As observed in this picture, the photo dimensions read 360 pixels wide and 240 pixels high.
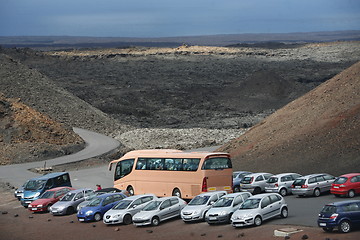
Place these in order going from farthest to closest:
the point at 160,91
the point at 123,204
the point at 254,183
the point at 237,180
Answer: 1. the point at 160,91
2. the point at 237,180
3. the point at 254,183
4. the point at 123,204

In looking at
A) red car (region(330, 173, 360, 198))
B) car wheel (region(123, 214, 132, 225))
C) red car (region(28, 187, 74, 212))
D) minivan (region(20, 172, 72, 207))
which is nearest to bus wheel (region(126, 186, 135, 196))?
red car (region(28, 187, 74, 212))

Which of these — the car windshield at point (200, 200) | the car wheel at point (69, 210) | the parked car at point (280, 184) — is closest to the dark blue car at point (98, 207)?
the car wheel at point (69, 210)

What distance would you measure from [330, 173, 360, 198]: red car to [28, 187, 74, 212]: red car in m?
14.5

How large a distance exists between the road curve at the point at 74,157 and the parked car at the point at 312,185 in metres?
21.7

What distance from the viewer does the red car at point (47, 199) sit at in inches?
1463

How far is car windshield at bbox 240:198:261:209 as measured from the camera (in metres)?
28.4

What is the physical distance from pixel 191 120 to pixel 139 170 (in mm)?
62081

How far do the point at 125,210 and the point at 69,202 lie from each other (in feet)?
18.0

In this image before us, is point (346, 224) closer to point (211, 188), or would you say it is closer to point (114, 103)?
point (211, 188)

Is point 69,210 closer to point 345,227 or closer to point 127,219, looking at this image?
point 127,219

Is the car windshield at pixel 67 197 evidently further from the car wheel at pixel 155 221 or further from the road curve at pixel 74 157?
the road curve at pixel 74 157

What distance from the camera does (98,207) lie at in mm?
33250

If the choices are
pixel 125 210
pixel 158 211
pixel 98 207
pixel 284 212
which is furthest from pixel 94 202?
pixel 284 212

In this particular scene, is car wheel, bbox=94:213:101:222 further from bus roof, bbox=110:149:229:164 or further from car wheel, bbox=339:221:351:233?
car wheel, bbox=339:221:351:233
